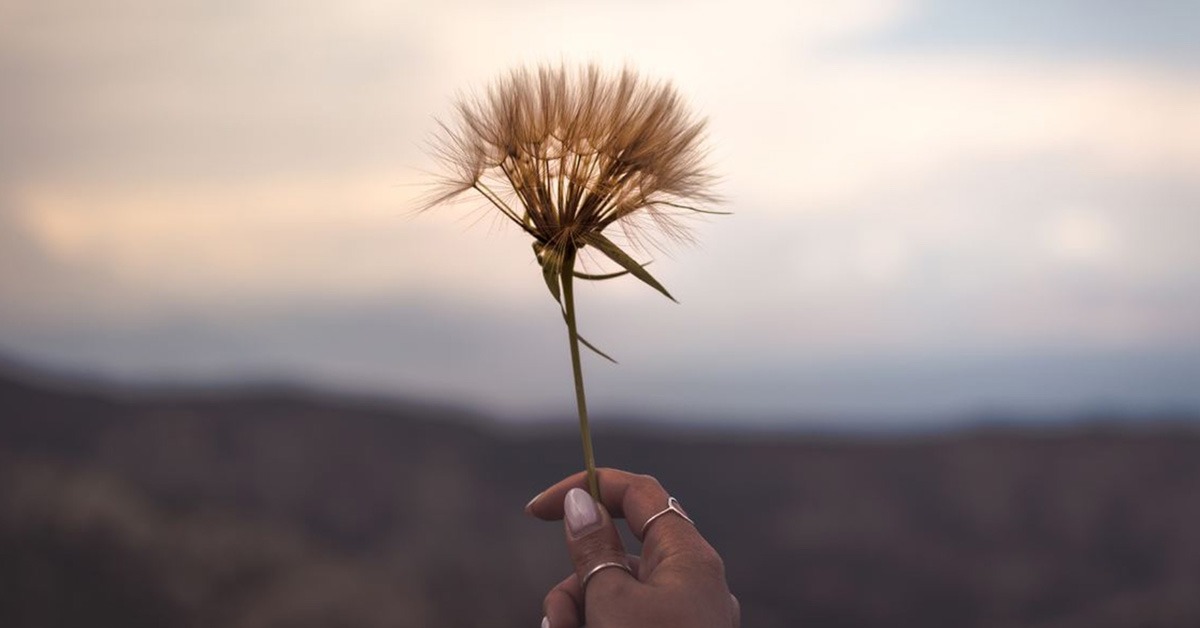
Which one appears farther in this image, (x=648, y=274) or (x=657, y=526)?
(x=657, y=526)

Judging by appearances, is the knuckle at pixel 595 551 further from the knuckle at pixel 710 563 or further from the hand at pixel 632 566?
the knuckle at pixel 710 563

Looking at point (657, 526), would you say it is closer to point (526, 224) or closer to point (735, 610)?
point (735, 610)

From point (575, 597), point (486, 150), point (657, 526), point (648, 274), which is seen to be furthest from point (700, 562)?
point (486, 150)

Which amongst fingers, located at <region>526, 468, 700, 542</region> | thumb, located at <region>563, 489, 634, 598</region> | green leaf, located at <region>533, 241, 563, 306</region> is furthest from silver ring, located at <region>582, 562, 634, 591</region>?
green leaf, located at <region>533, 241, 563, 306</region>

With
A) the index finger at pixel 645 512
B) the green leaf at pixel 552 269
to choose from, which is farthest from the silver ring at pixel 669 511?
the green leaf at pixel 552 269

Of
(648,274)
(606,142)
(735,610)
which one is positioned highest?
(606,142)

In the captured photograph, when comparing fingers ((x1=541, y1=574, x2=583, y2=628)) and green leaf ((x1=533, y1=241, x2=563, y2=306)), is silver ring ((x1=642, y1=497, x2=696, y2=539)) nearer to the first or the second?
fingers ((x1=541, y1=574, x2=583, y2=628))
